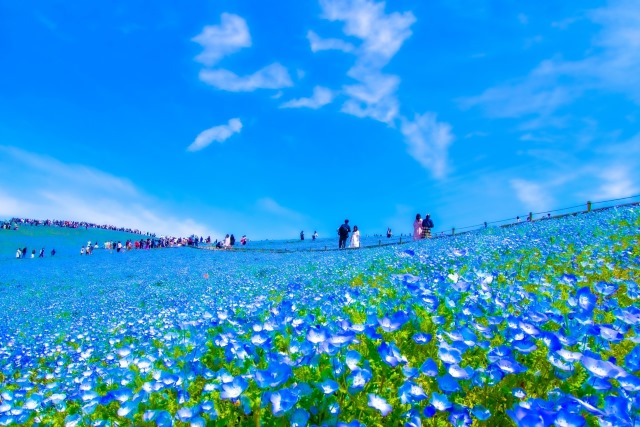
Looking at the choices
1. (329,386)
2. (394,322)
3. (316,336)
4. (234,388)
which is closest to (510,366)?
(394,322)

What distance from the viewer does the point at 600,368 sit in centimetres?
217

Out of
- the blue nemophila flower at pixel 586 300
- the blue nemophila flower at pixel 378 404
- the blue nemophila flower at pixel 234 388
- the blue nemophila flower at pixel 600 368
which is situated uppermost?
the blue nemophila flower at pixel 586 300

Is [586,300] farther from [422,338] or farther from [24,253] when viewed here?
[24,253]

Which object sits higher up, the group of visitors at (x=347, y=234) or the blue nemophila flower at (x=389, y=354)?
the group of visitors at (x=347, y=234)

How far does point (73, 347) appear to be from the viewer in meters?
8.55

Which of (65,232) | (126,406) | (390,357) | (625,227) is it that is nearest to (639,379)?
(390,357)

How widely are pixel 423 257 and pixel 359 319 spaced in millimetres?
5790

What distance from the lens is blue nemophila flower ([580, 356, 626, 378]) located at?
2.13 metres

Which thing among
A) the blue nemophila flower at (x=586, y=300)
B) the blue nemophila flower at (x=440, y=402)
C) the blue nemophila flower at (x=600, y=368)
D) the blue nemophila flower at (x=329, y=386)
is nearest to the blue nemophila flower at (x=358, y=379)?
the blue nemophila flower at (x=329, y=386)

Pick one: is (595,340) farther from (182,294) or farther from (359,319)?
(182,294)

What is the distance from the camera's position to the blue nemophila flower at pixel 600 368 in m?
2.13

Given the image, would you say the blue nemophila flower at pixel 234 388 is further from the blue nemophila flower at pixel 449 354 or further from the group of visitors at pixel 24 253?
the group of visitors at pixel 24 253

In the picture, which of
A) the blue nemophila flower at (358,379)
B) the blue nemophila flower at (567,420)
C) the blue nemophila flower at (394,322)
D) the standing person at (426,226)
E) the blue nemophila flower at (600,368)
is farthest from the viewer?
the standing person at (426,226)

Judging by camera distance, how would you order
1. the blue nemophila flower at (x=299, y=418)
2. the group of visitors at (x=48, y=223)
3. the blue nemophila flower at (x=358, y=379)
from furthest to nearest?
the group of visitors at (x=48, y=223) < the blue nemophila flower at (x=358, y=379) < the blue nemophila flower at (x=299, y=418)
